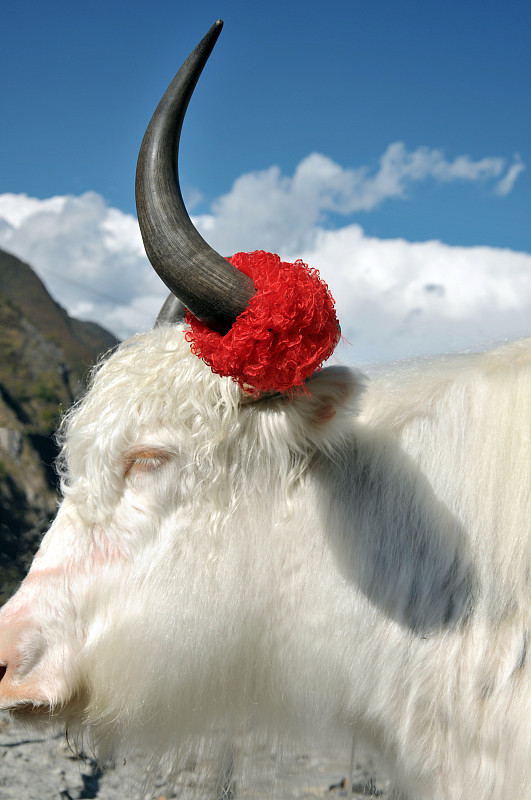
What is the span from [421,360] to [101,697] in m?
1.50

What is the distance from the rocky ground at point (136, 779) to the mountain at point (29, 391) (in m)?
1.90

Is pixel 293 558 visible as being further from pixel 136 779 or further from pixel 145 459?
pixel 136 779

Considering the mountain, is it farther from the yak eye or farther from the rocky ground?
the yak eye

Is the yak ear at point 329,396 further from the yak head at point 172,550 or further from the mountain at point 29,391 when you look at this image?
the mountain at point 29,391

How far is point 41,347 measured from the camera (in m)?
8.34

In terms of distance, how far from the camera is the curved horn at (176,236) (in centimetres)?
157

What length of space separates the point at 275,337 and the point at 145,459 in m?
0.56

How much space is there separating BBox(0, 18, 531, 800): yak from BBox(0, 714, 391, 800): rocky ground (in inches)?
29.0

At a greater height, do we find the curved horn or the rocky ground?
the curved horn

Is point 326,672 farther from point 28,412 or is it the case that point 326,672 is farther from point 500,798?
point 28,412

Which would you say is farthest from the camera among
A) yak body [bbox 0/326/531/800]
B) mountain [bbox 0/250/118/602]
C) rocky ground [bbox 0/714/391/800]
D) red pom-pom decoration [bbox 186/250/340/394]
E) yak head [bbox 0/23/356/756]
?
mountain [bbox 0/250/118/602]

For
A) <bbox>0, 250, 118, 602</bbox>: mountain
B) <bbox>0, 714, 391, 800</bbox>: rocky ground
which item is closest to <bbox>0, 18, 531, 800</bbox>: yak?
<bbox>0, 714, 391, 800</bbox>: rocky ground

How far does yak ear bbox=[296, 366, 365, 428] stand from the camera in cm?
172

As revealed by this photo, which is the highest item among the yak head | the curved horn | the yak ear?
the curved horn
